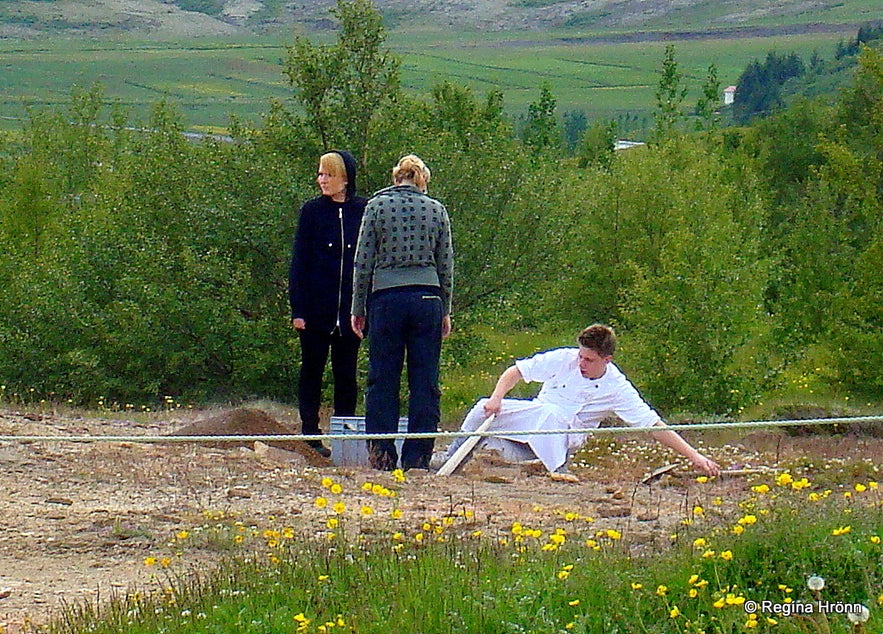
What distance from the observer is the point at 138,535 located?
5875mm

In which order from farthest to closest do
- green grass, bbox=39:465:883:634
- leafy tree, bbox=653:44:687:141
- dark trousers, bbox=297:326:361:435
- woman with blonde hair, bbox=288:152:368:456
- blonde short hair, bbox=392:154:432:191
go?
1. leafy tree, bbox=653:44:687:141
2. dark trousers, bbox=297:326:361:435
3. woman with blonde hair, bbox=288:152:368:456
4. blonde short hair, bbox=392:154:432:191
5. green grass, bbox=39:465:883:634

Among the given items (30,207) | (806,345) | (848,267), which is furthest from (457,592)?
(30,207)

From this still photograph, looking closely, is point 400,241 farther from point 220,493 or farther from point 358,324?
point 220,493

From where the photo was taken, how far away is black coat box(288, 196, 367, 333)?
8281mm

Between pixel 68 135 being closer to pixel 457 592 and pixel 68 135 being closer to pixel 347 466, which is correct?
pixel 347 466

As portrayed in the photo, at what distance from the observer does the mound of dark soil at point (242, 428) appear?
28.7 feet

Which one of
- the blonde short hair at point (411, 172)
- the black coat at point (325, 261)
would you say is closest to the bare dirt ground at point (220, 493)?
the black coat at point (325, 261)

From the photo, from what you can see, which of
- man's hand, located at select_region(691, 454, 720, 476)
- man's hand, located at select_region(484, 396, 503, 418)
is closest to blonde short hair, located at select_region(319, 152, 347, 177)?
man's hand, located at select_region(484, 396, 503, 418)

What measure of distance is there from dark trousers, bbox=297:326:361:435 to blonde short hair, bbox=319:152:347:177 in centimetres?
105

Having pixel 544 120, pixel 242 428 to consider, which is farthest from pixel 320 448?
pixel 544 120

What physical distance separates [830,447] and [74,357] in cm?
1048

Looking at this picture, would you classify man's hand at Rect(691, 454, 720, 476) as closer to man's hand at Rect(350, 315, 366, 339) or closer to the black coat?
man's hand at Rect(350, 315, 366, 339)

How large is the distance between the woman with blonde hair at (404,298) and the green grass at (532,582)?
7.66 feet

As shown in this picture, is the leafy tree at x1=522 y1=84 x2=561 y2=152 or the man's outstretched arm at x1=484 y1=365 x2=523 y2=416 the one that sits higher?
the man's outstretched arm at x1=484 y1=365 x2=523 y2=416
